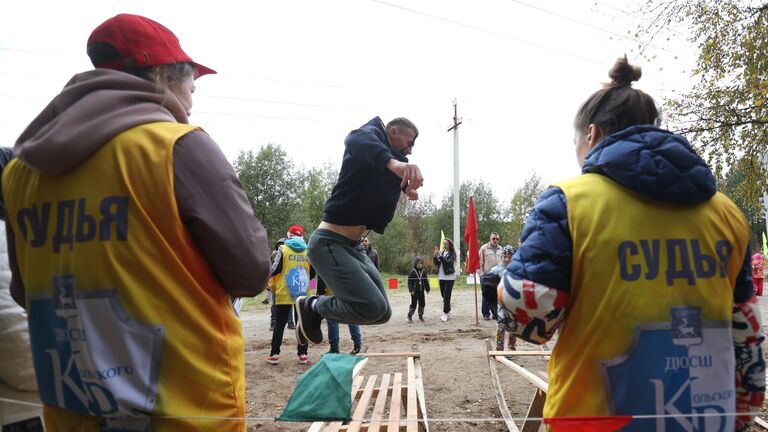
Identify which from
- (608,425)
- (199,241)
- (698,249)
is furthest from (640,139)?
(199,241)

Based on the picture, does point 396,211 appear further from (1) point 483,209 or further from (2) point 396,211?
(1) point 483,209

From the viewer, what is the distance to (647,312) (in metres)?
1.33

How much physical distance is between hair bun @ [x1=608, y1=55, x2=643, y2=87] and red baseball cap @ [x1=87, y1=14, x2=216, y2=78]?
1.52 metres

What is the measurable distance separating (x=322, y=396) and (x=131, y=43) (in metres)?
1.73

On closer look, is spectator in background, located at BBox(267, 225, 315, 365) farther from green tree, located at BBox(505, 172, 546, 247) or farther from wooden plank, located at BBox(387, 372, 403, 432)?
green tree, located at BBox(505, 172, 546, 247)

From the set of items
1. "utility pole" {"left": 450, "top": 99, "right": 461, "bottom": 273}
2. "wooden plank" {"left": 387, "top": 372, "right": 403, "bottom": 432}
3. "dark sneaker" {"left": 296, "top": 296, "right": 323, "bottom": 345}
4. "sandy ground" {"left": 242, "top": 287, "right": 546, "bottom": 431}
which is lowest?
"sandy ground" {"left": 242, "top": 287, "right": 546, "bottom": 431}

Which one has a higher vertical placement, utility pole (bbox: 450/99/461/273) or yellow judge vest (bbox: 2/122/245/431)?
utility pole (bbox: 450/99/461/273)

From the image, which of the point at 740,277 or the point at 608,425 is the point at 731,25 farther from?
the point at 608,425

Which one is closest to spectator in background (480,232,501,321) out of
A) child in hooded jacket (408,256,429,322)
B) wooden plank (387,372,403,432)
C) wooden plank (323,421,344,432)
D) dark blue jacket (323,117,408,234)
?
child in hooded jacket (408,256,429,322)

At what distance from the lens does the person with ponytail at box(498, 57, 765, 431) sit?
1.33 meters

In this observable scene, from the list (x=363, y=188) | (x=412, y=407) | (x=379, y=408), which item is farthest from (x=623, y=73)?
(x=379, y=408)

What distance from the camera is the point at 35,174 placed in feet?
4.58

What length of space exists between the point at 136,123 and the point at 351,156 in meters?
1.60

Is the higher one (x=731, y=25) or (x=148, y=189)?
(x=731, y=25)
